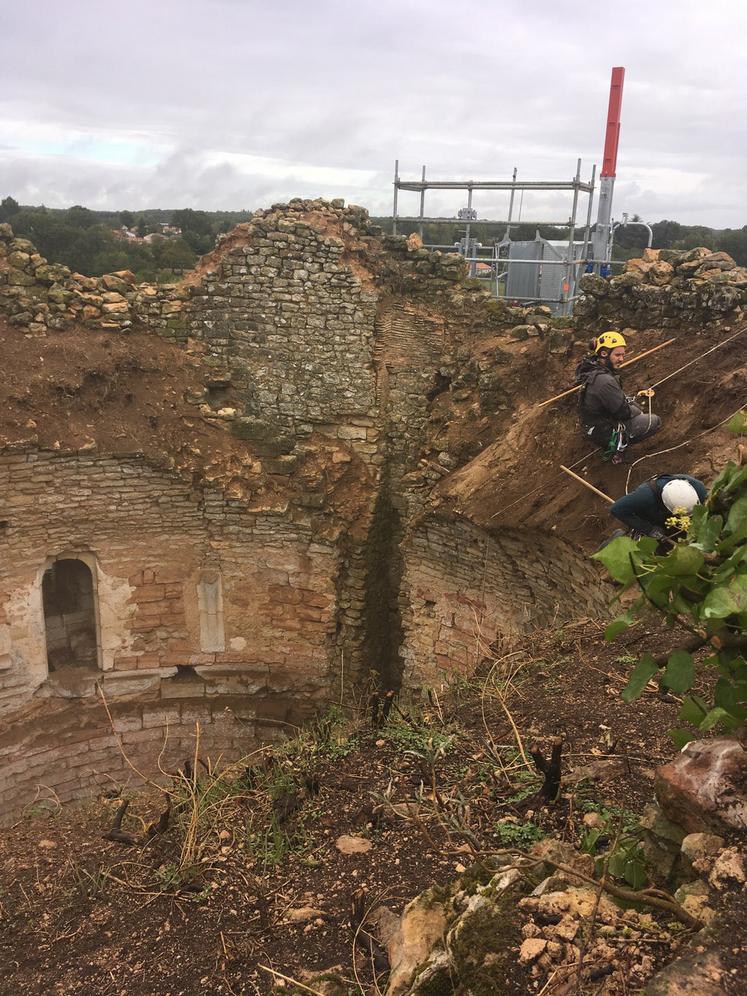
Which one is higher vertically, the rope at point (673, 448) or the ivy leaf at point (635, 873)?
the rope at point (673, 448)

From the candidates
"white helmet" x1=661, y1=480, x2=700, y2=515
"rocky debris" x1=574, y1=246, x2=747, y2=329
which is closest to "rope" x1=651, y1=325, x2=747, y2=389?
"rocky debris" x1=574, y1=246, x2=747, y2=329

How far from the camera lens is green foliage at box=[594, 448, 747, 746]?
8.26 feet

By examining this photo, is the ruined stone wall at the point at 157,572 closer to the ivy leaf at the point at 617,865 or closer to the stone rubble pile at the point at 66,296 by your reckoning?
the stone rubble pile at the point at 66,296

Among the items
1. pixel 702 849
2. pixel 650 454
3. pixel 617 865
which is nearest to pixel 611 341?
pixel 650 454

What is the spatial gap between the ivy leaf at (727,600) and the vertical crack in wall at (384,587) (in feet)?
27.4

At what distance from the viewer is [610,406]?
7.40m

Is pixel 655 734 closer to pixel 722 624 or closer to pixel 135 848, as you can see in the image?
pixel 722 624

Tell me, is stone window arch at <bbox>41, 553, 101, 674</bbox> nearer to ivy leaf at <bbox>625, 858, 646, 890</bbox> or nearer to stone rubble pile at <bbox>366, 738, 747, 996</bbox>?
stone rubble pile at <bbox>366, 738, 747, 996</bbox>

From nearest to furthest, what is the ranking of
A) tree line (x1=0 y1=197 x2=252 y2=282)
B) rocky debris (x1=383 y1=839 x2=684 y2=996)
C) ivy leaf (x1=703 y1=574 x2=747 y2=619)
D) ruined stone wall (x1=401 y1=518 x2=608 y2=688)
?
ivy leaf (x1=703 y1=574 x2=747 y2=619), rocky debris (x1=383 y1=839 x2=684 y2=996), ruined stone wall (x1=401 y1=518 x2=608 y2=688), tree line (x1=0 y1=197 x2=252 y2=282)

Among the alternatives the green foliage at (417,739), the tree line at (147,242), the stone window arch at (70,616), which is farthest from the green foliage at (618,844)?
the tree line at (147,242)

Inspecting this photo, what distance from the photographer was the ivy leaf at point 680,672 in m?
2.63

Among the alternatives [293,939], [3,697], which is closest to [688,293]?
[293,939]

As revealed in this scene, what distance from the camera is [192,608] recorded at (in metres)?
11.1

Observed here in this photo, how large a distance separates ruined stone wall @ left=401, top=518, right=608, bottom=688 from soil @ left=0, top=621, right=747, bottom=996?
2049 mm
